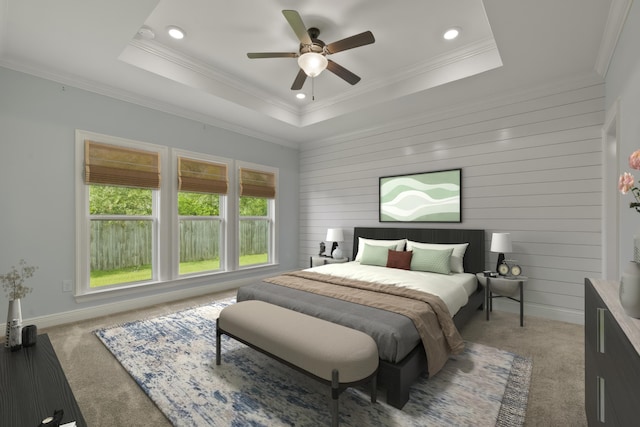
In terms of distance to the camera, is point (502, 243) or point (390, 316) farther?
point (502, 243)

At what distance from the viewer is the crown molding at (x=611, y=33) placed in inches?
84.1

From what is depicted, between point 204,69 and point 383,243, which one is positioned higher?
point 204,69

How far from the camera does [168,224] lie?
4129 millimetres

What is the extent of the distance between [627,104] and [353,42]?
2158mm

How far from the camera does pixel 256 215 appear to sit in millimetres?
5418

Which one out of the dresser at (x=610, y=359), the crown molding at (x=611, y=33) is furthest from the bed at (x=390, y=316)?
the crown molding at (x=611, y=33)

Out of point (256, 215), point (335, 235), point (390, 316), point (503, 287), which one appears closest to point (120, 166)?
point (256, 215)

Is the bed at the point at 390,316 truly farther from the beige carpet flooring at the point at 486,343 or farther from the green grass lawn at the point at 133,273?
the green grass lawn at the point at 133,273

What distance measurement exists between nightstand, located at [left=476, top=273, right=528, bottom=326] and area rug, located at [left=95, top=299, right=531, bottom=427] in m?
0.89

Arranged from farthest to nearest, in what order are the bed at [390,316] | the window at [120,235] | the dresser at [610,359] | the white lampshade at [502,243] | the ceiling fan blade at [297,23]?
the window at [120,235] < the white lampshade at [502,243] < the ceiling fan blade at [297,23] < the bed at [390,316] < the dresser at [610,359]

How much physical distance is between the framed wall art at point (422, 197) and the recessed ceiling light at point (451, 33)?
67.7 inches

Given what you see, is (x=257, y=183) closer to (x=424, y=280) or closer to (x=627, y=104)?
(x=424, y=280)

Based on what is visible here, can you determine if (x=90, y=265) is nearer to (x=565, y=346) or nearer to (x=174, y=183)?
(x=174, y=183)

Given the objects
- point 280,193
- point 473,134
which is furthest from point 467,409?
point 280,193
